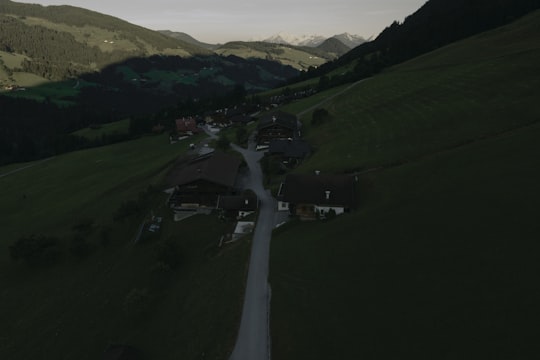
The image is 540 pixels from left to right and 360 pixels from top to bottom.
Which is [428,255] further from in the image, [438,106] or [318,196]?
[438,106]

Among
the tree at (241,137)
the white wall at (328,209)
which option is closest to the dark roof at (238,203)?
the white wall at (328,209)

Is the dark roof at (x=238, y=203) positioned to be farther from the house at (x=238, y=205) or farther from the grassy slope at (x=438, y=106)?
the grassy slope at (x=438, y=106)

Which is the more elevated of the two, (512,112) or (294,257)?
(512,112)

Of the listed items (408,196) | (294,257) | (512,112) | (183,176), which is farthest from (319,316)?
(512,112)

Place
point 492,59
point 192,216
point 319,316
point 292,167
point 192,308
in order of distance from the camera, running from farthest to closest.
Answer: point 492,59
point 292,167
point 192,216
point 192,308
point 319,316

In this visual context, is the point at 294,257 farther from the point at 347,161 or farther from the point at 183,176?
the point at 183,176

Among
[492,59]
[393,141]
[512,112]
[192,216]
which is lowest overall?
[192,216]

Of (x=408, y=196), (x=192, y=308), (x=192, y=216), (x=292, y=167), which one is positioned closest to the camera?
(x=192, y=308)

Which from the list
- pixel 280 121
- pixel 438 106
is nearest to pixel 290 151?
pixel 280 121
